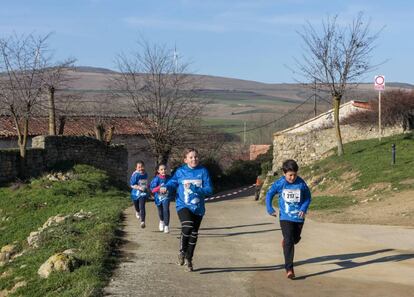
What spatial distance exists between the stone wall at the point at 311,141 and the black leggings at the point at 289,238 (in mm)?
21593

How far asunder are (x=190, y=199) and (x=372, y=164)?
45.2ft

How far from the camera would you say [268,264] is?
9453 mm

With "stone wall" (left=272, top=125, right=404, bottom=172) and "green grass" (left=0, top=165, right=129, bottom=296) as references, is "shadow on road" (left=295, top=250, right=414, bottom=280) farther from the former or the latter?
"stone wall" (left=272, top=125, right=404, bottom=172)

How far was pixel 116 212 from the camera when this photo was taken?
15.8m

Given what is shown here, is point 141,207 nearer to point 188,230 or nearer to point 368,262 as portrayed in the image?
point 188,230

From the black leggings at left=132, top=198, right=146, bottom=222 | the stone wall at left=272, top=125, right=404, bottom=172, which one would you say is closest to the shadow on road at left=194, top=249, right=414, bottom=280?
the black leggings at left=132, top=198, right=146, bottom=222

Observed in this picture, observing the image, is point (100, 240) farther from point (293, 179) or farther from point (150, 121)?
point (150, 121)

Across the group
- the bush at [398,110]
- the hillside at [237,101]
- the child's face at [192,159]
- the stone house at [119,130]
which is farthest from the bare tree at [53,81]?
the child's face at [192,159]

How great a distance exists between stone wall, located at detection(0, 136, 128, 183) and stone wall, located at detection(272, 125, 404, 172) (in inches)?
294

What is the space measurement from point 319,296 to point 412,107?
23.2 meters

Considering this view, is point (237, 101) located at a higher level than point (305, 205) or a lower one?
higher

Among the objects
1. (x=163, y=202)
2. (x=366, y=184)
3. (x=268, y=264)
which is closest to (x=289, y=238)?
(x=268, y=264)

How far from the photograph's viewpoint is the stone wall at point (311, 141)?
30609mm

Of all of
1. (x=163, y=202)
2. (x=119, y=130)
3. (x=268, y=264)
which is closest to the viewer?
(x=268, y=264)
